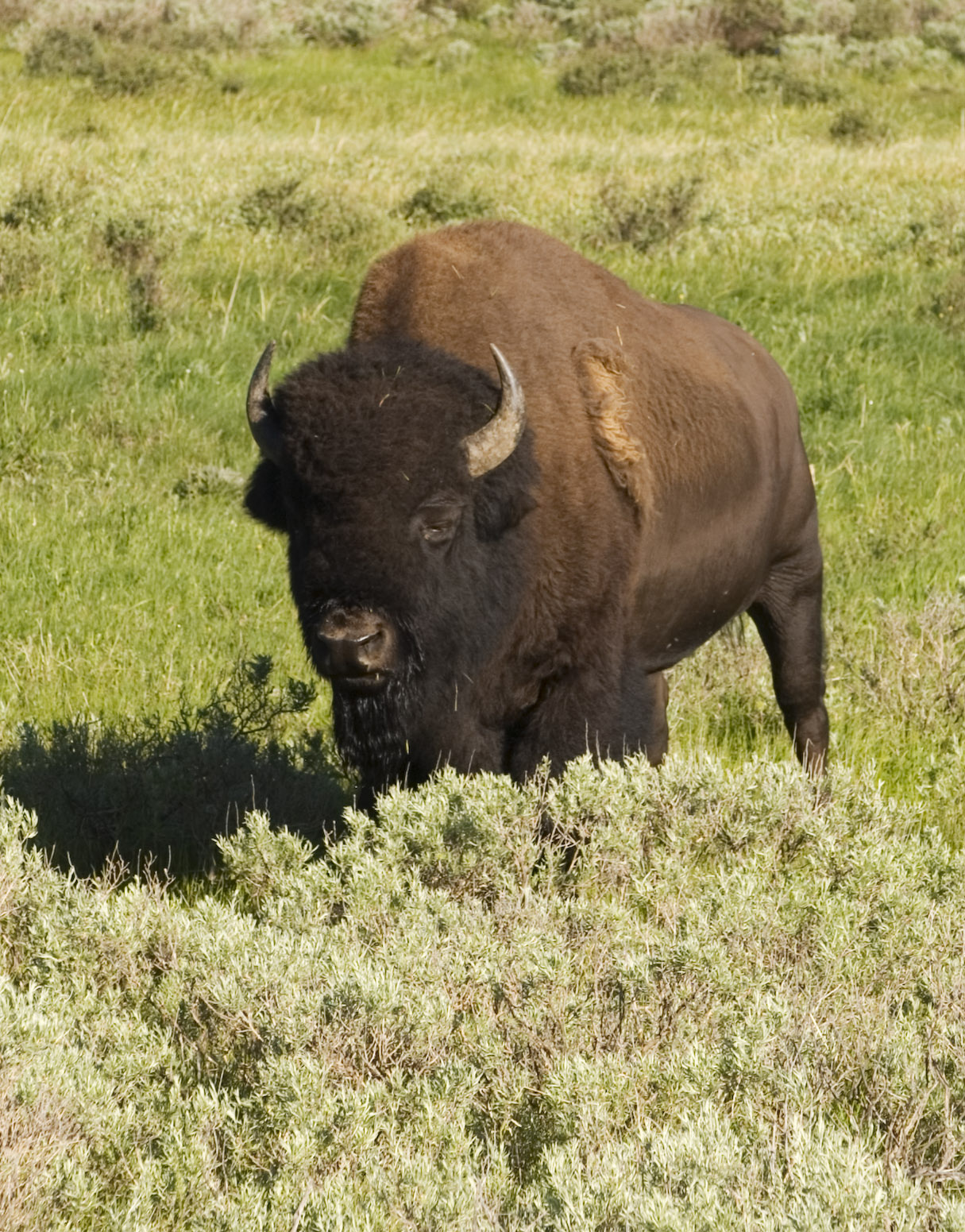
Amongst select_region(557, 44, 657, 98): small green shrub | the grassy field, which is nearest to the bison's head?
the grassy field

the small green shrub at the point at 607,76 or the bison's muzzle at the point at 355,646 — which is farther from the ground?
the bison's muzzle at the point at 355,646

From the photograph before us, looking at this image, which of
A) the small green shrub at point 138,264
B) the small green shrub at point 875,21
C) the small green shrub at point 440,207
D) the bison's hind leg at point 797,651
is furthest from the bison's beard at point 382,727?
the small green shrub at point 875,21

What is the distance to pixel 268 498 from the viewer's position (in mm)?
4996

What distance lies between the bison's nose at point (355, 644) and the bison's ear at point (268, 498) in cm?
66

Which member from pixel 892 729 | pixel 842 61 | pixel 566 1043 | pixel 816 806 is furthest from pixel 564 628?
pixel 842 61

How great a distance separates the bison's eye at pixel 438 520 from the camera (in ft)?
15.3

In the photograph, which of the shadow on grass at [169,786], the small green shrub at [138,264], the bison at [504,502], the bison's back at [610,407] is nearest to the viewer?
the bison at [504,502]

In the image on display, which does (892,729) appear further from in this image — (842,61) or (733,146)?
(842,61)

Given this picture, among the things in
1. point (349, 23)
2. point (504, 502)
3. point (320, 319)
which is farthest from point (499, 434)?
point (349, 23)

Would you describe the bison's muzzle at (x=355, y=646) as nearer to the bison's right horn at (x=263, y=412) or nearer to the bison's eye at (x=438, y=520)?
the bison's eye at (x=438, y=520)

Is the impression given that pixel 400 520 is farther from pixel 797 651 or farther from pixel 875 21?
pixel 875 21

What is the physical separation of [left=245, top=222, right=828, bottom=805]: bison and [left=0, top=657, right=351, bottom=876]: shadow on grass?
29.4 inches

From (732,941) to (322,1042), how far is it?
3.35 feet

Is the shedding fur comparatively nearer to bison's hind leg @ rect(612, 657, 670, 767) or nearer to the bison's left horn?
bison's hind leg @ rect(612, 657, 670, 767)
